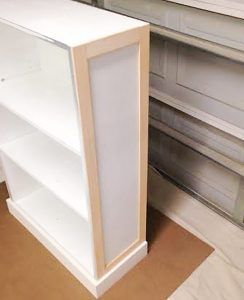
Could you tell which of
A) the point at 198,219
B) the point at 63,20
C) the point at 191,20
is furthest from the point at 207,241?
the point at 63,20

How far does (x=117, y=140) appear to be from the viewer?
131cm

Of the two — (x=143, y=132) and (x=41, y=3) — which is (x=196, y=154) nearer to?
(x=143, y=132)

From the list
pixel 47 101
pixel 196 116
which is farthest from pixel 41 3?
pixel 196 116

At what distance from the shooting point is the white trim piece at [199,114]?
170 cm

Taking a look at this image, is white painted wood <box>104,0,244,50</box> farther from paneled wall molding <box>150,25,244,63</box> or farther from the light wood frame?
the light wood frame

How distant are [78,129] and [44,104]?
41cm

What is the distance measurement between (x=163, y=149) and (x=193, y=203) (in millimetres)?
406

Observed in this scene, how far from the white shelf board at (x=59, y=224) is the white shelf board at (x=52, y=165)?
329mm

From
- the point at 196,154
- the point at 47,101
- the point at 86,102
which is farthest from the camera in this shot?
the point at 196,154

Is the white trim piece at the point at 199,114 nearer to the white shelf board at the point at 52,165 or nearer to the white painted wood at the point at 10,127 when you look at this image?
the white shelf board at the point at 52,165

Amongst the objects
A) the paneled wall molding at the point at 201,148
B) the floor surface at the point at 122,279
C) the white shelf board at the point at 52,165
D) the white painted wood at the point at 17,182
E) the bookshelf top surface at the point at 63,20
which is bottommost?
the floor surface at the point at 122,279

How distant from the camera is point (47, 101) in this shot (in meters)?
1.53

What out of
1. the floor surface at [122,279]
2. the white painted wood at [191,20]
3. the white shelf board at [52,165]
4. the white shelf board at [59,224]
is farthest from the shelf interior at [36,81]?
the floor surface at [122,279]

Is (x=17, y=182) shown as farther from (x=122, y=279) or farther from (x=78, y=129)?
(x=78, y=129)
